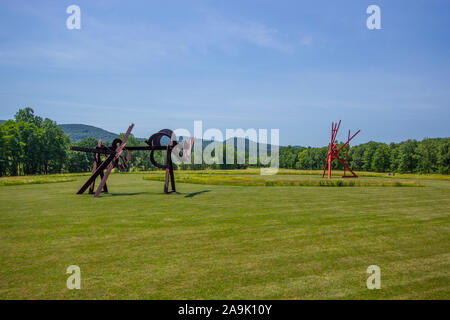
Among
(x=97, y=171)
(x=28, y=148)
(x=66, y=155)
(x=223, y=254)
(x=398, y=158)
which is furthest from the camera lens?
(x=398, y=158)

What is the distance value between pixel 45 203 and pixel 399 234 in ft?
59.6

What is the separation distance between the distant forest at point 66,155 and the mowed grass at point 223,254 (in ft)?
213

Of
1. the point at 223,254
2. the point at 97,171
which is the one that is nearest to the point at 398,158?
the point at 97,171

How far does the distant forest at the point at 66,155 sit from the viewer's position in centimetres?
6825

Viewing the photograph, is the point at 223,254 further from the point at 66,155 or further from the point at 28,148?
the point at 66,155

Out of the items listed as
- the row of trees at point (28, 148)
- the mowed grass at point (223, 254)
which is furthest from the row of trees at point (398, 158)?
the row of trees at point (28, 148)

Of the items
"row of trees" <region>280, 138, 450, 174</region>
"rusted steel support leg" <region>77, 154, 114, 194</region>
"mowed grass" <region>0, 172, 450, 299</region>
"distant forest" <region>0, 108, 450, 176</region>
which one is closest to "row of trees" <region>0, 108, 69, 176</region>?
"distant forest" <region>0, 108, 450, 176</region>

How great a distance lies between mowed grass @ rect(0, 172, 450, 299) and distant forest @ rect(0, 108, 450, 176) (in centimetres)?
6490

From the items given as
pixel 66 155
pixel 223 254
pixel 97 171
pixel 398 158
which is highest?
pixel 66 155

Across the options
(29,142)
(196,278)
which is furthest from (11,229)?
(29,142)

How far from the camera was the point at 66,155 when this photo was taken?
8288 cm

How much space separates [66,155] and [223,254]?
86382 millimetres

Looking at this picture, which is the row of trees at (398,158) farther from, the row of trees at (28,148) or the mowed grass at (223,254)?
the row of trees at (28,148)

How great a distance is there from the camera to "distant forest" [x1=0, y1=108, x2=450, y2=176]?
68.2m
